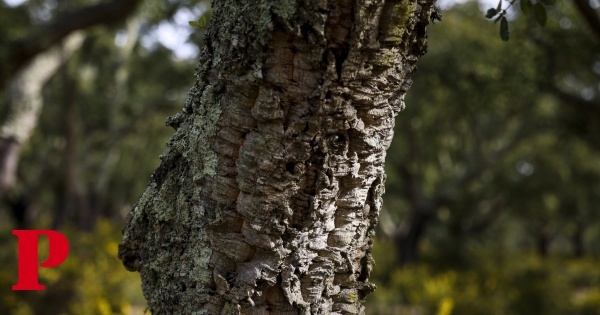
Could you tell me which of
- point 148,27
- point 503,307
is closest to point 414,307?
point 503,307

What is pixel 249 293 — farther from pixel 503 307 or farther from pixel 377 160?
pixel 503 307

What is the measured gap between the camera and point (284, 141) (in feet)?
5.20

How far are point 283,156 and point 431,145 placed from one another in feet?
45.7

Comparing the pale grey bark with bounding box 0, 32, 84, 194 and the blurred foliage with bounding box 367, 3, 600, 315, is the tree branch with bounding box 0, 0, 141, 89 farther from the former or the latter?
the blurred foliage with bounding box 367, 3, 600, 315

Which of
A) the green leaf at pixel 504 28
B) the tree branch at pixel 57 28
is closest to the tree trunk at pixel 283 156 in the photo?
the green leaf at pixel 504 28

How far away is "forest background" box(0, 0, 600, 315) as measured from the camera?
7.45 meters

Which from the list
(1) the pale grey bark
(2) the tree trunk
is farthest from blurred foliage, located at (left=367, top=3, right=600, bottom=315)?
(1) the pale grey bark

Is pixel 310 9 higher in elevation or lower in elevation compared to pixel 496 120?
lower

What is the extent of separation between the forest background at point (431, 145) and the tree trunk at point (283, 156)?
2.21 m

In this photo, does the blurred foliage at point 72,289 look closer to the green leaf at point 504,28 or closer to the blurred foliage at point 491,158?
the blurred foliage at point 491,158

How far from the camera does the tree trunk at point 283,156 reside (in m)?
1.54

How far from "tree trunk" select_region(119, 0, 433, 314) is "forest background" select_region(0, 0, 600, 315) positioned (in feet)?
7.27

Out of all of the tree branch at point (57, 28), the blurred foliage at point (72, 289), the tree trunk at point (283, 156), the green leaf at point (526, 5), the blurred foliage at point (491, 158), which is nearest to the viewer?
the tree trunk at point (283, 156)

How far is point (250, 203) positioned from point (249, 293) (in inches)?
9.2
